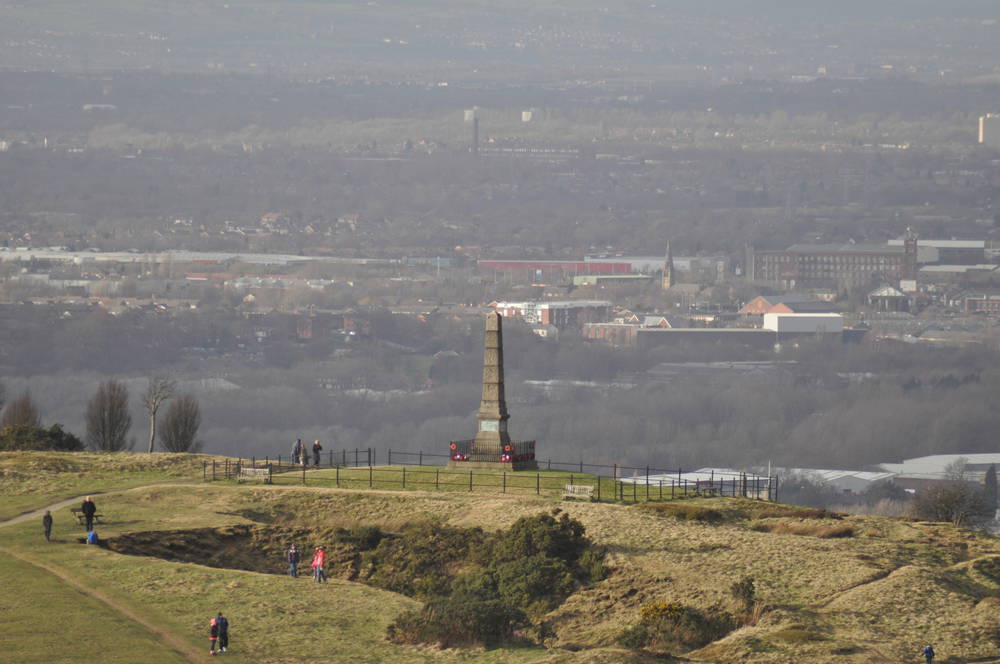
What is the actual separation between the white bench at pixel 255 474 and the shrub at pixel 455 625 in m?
19.5

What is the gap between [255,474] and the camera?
68.3 metres

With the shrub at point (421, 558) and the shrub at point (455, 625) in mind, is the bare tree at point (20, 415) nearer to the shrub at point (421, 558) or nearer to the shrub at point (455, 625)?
the shrub at point (421, 558)

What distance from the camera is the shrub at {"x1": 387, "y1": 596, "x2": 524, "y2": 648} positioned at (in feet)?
154

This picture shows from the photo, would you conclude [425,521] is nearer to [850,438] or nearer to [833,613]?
[833,613]

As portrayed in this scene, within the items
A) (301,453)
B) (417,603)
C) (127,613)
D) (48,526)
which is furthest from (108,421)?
(127,613)

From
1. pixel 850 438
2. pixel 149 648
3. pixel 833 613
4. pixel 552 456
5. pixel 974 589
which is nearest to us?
pixel 149 648

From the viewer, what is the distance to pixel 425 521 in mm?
59125

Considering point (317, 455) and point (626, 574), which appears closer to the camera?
point (626, 574)

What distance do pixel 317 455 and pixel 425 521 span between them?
14801mm

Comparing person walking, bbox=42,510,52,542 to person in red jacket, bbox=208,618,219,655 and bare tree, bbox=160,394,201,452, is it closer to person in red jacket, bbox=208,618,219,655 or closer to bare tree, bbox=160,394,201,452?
person in red jacket, bbox=208,618,219,655

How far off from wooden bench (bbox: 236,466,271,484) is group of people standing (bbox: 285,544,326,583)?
9.92 m

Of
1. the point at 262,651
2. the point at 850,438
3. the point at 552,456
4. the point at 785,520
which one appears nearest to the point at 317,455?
the point at 785,520

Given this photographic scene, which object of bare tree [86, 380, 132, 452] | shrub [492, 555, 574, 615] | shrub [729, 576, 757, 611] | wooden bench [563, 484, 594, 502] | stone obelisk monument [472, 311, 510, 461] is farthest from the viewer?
bare tree [86, 380, 132, 452]

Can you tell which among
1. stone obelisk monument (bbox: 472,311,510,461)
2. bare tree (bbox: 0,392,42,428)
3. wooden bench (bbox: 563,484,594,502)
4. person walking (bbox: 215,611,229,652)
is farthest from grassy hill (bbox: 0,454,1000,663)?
bare tree (bbox: 0,392,42,428)
